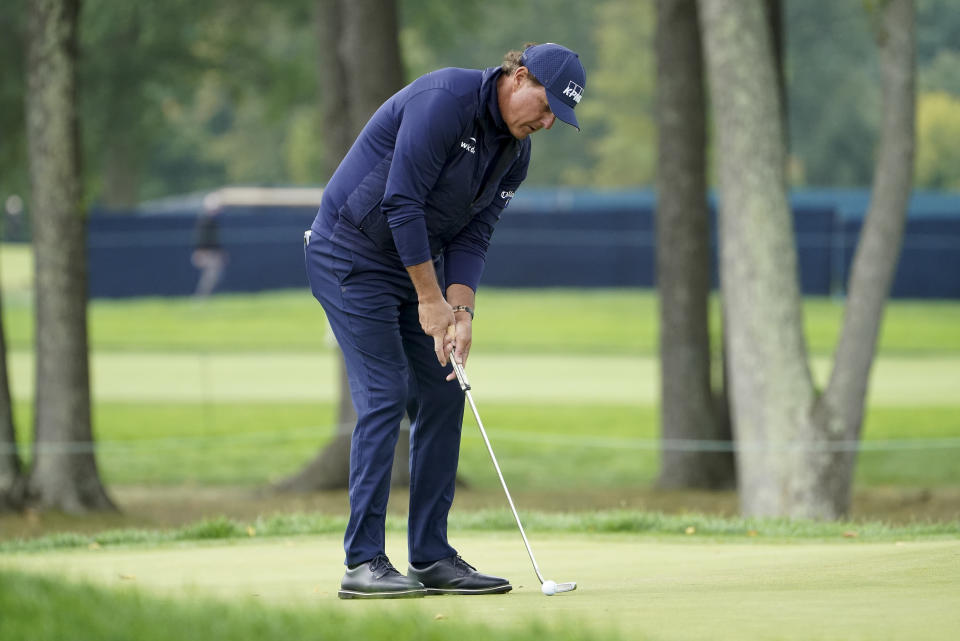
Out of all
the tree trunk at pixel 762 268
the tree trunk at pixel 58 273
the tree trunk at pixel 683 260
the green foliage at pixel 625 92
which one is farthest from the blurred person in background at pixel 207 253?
the tree trunk at pixel 762 268

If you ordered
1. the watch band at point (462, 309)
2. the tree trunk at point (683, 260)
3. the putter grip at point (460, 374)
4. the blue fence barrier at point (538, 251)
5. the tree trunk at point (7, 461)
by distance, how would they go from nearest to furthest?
1. the putter grip at point (460, 374)
2. the watch band at point (462, 309)
3. the tree trunk at point (7, 461)
4. the tree trunk at point (683, 260)
5. the blue fence barrier at point (538, 251)

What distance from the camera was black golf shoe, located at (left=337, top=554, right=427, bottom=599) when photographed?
4.79m

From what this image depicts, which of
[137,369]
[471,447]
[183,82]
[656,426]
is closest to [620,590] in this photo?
[471,447]

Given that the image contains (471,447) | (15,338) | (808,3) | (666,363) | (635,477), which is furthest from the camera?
(808,3)

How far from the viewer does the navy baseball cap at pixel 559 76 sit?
4.60m

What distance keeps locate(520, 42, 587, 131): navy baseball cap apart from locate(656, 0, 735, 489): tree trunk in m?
8.08

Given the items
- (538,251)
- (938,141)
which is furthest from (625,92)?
(538,251)

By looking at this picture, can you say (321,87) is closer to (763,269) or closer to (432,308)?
(763,269)

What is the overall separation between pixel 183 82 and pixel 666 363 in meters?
21.6

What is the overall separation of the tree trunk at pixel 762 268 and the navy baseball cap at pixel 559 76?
527 cm

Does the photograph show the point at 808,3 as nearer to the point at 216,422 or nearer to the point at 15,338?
the point at 15,338

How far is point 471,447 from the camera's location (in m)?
18.3

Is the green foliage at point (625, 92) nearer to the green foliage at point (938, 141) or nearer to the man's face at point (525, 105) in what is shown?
the green foliage at point (938, 141)

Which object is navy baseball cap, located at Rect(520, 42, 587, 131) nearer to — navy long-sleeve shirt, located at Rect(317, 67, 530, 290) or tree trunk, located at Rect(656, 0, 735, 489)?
navy long-sleeve shirt, located at Rect(317, 67, 530, 290)
